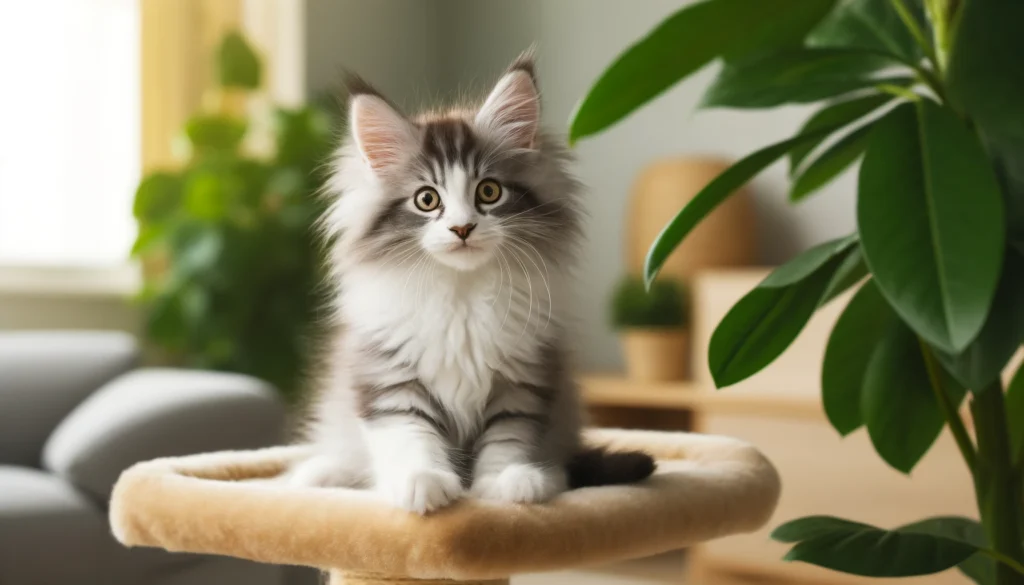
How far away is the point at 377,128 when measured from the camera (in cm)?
120

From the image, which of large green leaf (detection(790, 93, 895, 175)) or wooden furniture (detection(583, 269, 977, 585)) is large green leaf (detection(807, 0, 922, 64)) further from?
wooden furniture (detection(583, 269, 977, 585))

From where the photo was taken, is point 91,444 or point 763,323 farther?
point 91,444

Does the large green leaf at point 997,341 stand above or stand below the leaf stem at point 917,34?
below

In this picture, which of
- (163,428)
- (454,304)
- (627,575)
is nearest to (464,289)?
(454,304)

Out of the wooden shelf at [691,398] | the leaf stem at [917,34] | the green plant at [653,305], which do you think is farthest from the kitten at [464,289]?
the green plant at [653,305]

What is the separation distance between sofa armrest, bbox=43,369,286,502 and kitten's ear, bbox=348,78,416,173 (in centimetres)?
118

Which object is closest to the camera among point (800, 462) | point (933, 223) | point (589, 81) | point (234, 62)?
point (933, 223)

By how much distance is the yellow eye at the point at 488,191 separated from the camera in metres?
1.19

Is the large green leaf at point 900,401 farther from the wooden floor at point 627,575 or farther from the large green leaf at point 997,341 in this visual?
the wooden floor at point 627,575

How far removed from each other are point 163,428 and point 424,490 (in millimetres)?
1330

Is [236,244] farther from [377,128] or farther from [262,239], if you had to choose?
[377,128]

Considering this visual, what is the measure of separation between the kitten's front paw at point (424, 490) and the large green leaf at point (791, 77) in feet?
1.50

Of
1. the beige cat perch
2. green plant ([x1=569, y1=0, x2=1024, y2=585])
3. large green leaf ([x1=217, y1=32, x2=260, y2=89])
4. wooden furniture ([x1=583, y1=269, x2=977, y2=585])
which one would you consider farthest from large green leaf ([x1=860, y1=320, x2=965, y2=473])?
large green leaf ([x1=217, y1=32, x2=260, y2=89])

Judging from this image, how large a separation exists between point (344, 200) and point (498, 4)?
323cm
